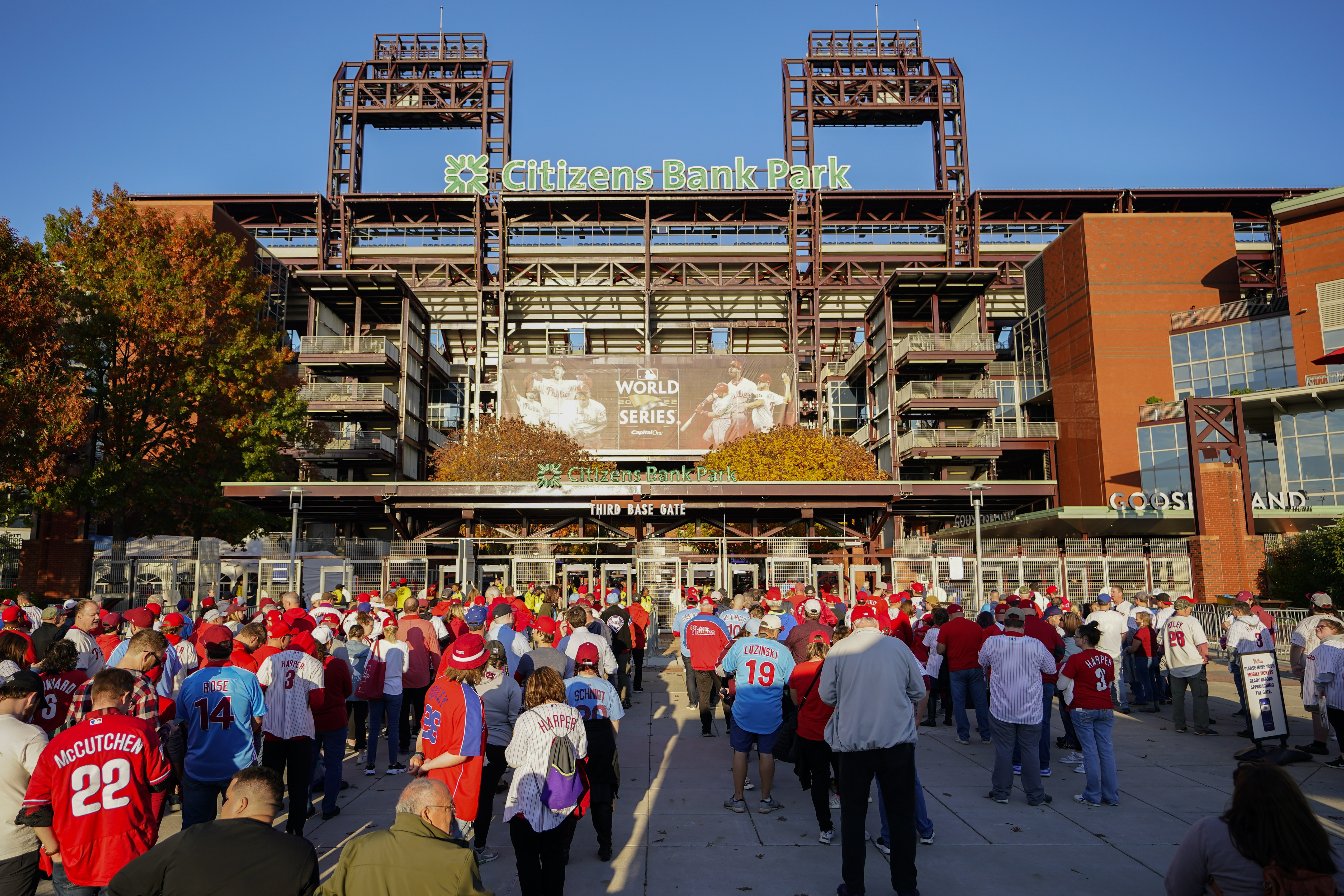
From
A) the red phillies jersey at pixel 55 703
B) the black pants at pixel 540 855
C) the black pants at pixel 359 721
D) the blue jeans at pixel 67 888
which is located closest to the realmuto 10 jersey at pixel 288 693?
the red phillies jersey at pixel 55 703

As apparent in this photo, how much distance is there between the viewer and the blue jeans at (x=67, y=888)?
4.66 meters

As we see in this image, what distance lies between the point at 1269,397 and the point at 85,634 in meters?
48.2

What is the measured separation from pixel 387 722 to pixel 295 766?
8.31ft

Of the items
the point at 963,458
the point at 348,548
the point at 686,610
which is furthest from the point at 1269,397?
the point at 348,548

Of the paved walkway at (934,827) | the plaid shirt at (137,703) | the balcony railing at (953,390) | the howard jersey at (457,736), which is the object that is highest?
the balcony railing at (953,390)

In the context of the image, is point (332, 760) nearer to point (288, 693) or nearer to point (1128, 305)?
point (288, 693)

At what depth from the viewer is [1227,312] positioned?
151 feet

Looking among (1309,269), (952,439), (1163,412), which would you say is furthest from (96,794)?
(1309,269)

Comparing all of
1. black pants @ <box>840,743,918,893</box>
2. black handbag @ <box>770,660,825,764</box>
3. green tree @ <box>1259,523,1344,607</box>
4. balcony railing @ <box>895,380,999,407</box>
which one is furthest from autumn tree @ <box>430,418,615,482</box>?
black pants @ <box>840,743,918,893</box>

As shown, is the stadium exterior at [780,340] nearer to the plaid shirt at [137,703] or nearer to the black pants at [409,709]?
the black pants at [409,709]

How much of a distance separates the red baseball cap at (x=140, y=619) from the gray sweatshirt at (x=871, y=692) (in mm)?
8997

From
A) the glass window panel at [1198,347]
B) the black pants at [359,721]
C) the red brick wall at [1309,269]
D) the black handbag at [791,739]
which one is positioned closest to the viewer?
the black handbag at [791,739]

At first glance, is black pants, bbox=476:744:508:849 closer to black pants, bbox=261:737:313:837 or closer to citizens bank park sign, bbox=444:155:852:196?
black pants, bbox=261:737:313:837

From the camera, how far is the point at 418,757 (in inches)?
227
